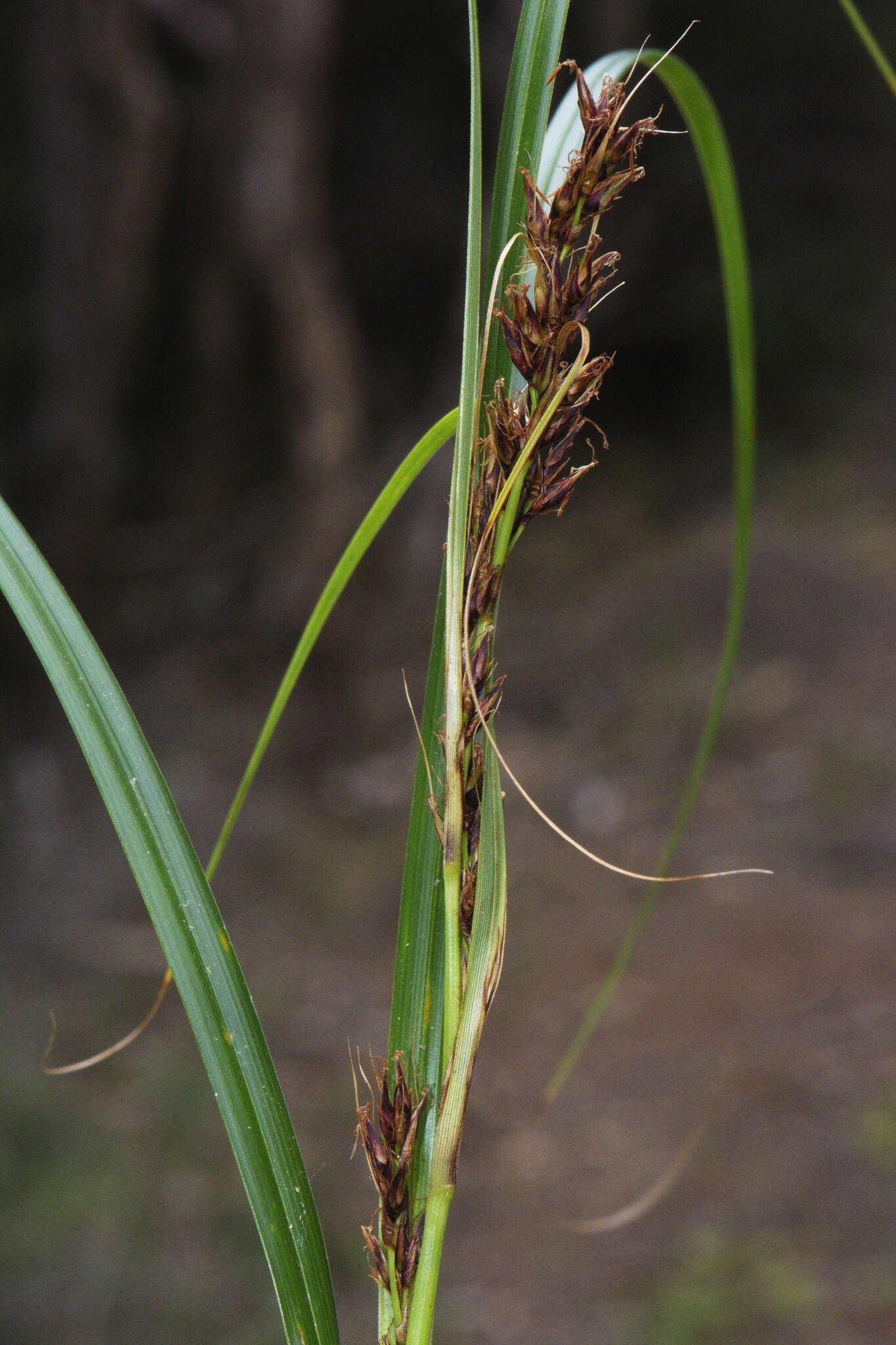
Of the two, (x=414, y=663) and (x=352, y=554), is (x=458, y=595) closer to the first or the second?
(x=352, y=554)

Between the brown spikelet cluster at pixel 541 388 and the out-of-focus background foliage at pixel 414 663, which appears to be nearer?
the brown spikelet cluster at pixel 541 388

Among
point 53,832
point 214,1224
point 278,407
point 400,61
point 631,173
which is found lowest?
point 53,832

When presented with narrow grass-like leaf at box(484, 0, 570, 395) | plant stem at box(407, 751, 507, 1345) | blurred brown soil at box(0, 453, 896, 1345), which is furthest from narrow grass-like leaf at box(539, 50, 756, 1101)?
blurred brown soil at box(0, 453, 896, 1345)

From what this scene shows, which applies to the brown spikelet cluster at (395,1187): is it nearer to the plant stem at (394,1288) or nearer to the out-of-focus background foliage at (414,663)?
the plant stem at (394,1288)

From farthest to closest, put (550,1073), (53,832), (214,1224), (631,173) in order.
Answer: (53,832) → (550,1073) → (214,1224) → (631,173)

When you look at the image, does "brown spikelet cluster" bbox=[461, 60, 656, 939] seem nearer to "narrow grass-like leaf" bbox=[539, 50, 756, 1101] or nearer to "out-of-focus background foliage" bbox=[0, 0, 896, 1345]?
"narrow grass-like leaf" bbox=[539, 50, 756, 1101]

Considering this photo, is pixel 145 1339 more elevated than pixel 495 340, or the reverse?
pixel 495 340

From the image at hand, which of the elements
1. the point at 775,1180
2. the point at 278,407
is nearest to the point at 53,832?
the point at 278,407

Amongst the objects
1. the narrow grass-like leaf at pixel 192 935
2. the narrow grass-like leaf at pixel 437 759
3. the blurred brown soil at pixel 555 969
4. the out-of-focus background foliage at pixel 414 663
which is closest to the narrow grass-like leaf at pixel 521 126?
the narrow grass-like leaf at pixel 437 759

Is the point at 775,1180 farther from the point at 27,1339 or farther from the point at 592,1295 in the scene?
the point at 27,1339
